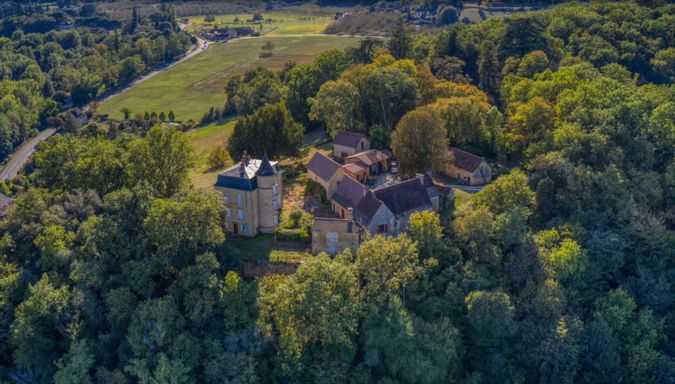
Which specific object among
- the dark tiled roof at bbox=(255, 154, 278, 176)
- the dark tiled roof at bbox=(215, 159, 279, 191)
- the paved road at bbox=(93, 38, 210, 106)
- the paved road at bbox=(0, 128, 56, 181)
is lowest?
the paved road at bbox=(0, 128, 56, 181)

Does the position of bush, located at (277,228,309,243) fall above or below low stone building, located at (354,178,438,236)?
below

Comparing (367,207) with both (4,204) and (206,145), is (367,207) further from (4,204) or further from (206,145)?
(4,204)

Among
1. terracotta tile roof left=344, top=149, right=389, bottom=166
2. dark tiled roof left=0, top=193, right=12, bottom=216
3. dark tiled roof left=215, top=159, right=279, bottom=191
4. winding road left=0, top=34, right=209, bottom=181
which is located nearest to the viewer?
dark tiled roof left=215, top=159, right=279, bottom=191

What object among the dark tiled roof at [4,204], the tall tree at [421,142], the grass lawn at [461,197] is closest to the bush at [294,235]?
the tall tree at [421,142]

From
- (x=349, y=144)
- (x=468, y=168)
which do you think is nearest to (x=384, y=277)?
(x=468, y=168)

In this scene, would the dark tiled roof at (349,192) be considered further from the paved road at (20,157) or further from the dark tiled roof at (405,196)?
the paved road at (20,157)

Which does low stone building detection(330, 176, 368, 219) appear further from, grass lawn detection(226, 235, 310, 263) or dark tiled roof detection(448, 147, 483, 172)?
dark tiled roof detection(448, 147, 483, 172)

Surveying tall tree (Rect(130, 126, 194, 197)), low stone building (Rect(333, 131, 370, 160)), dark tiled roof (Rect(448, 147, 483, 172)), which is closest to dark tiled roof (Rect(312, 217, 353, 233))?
tall tree (Rect(130, 126, 194, 197))

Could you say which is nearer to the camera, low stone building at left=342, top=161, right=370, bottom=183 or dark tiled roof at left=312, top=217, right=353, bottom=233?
dark tiled roof at left=312, top=217, right=353, bottom=233
